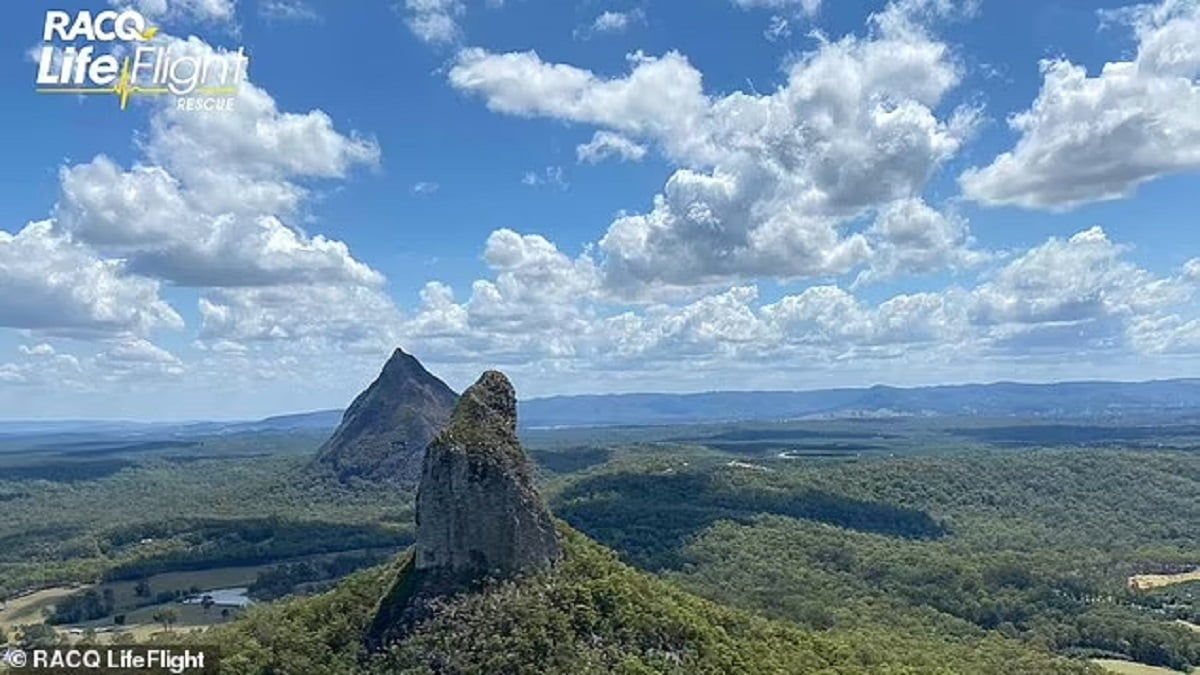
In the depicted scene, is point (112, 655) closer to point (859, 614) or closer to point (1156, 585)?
point (859, 614)

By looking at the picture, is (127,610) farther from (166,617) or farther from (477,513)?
(477,513)

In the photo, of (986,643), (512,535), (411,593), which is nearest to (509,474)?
(512,535)

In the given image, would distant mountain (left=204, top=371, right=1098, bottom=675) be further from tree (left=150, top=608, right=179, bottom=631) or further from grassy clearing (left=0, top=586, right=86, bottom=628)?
grassy clearing (left=0, top=586, right=86, bottom=628)

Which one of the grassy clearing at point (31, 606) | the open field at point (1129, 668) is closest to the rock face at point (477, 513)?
the open field at point (1129, 668)

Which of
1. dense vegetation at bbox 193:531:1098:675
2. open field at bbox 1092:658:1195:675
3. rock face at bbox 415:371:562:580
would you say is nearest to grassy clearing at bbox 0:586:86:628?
dense vegetation at bbox 193:531:1098:675

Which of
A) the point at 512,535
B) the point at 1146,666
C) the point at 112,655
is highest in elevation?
the point at 512,535

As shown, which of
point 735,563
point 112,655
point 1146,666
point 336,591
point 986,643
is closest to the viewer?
point 112,655
